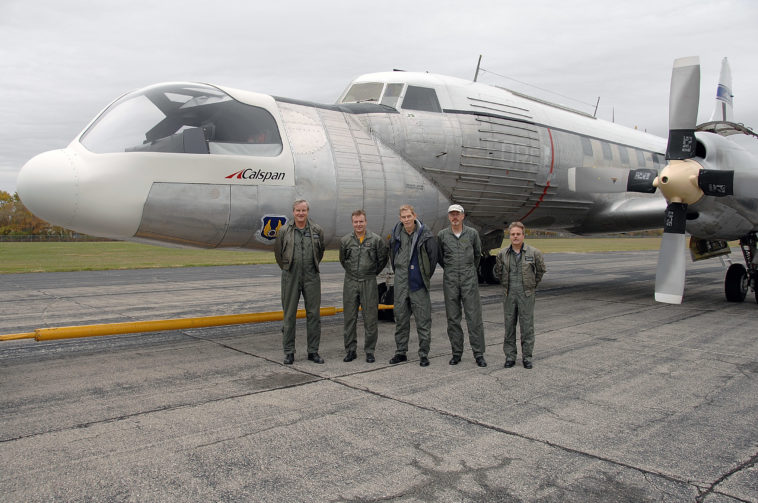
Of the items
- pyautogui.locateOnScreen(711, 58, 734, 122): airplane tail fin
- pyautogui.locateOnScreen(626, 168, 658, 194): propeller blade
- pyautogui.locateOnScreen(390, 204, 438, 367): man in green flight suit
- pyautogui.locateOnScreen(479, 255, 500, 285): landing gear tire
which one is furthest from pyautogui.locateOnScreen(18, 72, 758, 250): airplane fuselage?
pyautogui.locateOnScreen(711, 58, 734, 122): airplane tail fin

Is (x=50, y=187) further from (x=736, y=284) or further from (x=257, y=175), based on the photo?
(x=736, y=284)

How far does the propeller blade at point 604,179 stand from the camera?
36.0 ft

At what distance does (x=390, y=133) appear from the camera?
846cm

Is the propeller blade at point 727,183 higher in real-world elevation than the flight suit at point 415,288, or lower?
higher

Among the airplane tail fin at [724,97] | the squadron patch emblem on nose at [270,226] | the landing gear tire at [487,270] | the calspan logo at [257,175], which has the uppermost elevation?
the airplane tail fin at [724,97]

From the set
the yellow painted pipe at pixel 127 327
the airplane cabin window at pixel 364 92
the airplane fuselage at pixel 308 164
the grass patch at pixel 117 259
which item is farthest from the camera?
the grass patch at pixel 117 259

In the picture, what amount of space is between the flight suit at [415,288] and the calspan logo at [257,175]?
74.9 inches

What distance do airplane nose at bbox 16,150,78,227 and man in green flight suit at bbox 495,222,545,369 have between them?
4939 mm

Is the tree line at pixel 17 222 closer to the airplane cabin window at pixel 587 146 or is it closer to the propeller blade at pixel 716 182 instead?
the airplane cabin window at pixel 587 146

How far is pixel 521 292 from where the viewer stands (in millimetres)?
6363

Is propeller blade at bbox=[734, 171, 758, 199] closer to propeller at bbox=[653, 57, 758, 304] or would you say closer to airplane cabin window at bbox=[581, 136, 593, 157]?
propeller at bbox=[653, 57, 758, 304]

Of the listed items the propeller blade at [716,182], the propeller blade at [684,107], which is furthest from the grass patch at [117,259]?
the propeller blade at [716,182]

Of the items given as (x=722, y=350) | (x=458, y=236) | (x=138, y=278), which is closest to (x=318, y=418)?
(x=458, y=236)

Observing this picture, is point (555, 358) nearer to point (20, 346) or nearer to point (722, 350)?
point (722, 350)
